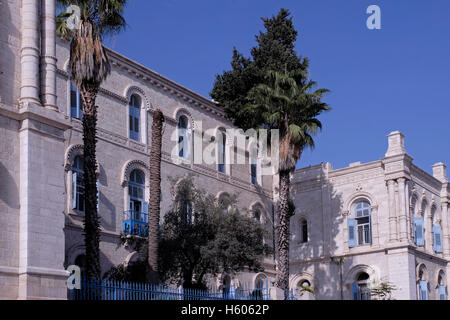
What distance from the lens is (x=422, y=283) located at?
35031 mm

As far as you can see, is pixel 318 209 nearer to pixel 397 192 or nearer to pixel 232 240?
pixel 397 192

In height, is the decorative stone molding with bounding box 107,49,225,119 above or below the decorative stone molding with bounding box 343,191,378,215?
above

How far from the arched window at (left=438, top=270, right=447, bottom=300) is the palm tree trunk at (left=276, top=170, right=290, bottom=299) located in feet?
43.1

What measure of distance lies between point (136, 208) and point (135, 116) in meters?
3.81

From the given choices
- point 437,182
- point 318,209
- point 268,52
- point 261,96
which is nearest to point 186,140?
point 261,96

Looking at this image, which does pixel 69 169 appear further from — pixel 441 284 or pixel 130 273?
pixel 441 284

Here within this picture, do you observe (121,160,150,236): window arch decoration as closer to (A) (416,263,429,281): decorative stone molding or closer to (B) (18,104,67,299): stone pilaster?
(B) (18,104,67,299): stone pilaster

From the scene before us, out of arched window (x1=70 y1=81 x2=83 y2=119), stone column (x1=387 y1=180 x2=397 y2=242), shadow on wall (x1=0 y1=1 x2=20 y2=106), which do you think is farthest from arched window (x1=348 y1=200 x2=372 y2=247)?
shadow on wall (x1=0 y1=1 x2=20 y2=106)

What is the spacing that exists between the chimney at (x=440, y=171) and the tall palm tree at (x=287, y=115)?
1323cm

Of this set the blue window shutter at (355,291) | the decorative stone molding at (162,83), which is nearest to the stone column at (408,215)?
the blue window shutter at (355,291)

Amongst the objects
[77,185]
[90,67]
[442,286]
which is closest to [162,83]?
[77,185]

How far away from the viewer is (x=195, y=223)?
84.7 feet

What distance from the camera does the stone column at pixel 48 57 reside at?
56.6 ft

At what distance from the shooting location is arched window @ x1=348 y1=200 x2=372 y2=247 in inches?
1404
